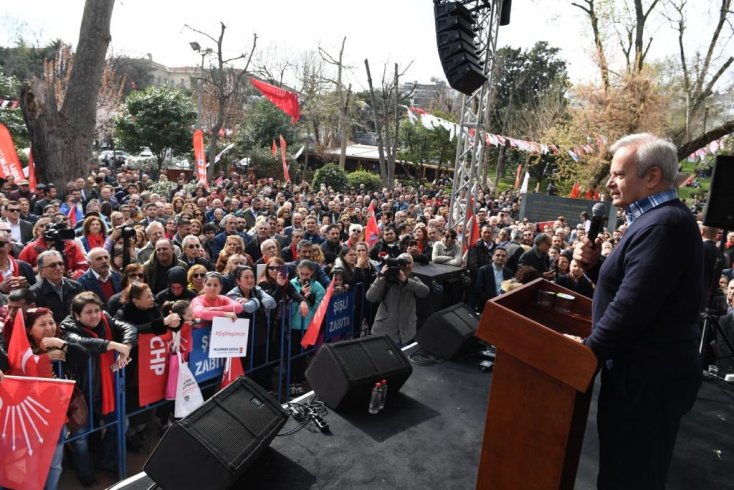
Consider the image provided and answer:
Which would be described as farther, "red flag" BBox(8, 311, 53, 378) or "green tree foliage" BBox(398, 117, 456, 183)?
"green tree foliage" BBox(398, 117, 456, 183)

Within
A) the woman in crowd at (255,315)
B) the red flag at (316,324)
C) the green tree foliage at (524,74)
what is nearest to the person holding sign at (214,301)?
the woman in crowd at (255,315)

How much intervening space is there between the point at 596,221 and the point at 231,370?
363cm

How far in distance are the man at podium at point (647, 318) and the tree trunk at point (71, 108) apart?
488 inches

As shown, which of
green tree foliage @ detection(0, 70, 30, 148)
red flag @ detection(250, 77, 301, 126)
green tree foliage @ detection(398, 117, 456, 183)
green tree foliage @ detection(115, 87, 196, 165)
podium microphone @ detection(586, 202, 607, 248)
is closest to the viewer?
podium microphone @ detection(586, 202, 607, 248)

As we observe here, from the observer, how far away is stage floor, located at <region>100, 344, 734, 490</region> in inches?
107

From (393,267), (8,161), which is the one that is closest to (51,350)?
(393,267)

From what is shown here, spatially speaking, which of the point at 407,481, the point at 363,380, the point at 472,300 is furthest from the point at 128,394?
the point at 472,300

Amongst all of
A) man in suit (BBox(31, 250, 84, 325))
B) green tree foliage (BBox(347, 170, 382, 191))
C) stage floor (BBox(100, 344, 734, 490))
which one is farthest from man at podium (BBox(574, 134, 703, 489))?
green tree foliage (BBox(347, 170, 382, 191))

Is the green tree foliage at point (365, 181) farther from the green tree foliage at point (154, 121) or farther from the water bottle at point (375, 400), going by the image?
the water bottle at point (375, 400)

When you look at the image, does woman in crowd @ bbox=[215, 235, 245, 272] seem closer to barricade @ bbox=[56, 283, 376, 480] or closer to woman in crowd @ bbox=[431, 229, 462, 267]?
barricade @ bbox=[56, 283, 376, 480]

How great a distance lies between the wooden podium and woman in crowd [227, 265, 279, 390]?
10.8 feet

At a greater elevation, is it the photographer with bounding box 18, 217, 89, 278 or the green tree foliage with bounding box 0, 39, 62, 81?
the green tree foliage with bounding box 0, 39, 62, 81

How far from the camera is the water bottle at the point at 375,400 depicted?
11.4ft

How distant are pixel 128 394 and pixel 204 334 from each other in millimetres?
788
